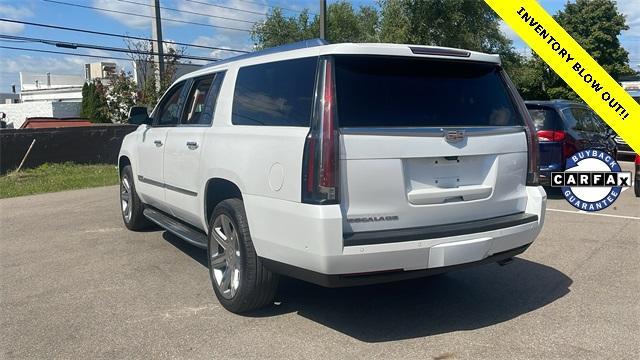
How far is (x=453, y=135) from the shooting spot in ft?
12.5

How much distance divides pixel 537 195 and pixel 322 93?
190 cm

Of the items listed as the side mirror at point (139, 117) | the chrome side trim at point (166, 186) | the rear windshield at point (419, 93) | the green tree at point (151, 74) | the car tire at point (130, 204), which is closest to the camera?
the rear windshield at point (419, 93)

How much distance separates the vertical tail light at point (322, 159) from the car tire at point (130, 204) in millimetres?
4094

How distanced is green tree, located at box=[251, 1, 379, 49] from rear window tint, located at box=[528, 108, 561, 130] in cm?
3551

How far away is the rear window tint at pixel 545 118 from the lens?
29.5ft

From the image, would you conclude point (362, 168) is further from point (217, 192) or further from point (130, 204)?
point (130, 204)

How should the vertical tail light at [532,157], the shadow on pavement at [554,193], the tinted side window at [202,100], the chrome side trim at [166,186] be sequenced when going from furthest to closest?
the shadow on pavement at [554,193], the chrome side trim at [166,186], the tinted side window at [202,100], the vertical tail light at [532,157]

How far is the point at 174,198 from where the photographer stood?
5535 mm

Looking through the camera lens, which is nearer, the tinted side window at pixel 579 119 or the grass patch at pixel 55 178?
the tinted side window at pixel 579 119

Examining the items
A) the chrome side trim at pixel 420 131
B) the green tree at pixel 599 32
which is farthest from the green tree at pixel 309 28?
the chrome side trim at pixel 420 131

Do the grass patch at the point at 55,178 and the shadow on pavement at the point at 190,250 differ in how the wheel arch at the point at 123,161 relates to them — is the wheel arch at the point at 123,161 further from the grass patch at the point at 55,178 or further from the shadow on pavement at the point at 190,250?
the grass patch at the point at 55,178

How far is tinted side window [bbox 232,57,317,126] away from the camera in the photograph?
378cm

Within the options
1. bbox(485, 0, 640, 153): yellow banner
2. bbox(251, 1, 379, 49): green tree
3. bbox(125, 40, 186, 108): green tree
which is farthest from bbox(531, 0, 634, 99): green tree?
bbox(485, 0, 640, 153): yellow banner

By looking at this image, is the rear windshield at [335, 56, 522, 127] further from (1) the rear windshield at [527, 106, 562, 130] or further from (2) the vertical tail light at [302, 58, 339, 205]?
(1) the rear windshield at [527, 106, 562, 130]
